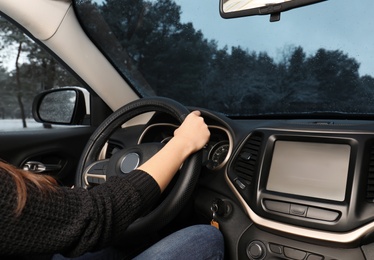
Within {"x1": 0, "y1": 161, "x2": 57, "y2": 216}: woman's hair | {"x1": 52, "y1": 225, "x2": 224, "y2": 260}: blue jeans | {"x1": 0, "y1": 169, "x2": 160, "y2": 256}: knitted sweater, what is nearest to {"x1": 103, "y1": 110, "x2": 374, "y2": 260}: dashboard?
{"x1": 52, "y1": 225, "x2": 224, "y2": 260}: blue jeans

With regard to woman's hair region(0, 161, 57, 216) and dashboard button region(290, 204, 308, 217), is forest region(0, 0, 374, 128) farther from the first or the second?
woman's hair region(0, 161, 57, 216)

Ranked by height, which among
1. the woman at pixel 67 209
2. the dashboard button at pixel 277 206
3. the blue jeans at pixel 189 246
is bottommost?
the blue jeans at pixel 189 246

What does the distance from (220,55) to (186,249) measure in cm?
140

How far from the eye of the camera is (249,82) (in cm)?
239

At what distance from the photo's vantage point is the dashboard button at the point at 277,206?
150cm

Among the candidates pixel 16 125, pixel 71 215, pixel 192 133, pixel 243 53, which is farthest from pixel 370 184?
pixel 16 125

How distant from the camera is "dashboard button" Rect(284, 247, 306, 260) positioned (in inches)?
58.4

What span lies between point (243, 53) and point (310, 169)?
104 centimetres

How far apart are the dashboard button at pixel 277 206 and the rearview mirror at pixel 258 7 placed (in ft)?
2.18

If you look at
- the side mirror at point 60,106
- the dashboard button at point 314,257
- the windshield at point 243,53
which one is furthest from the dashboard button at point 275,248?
the side mirror at point 60,106

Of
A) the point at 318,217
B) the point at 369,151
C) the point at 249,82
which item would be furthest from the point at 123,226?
the point at 249,82

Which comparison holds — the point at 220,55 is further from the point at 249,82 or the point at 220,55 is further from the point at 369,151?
the point at 369,151

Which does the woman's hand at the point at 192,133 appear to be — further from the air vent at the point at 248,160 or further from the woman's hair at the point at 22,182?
the woman's hair at the point at 22,182

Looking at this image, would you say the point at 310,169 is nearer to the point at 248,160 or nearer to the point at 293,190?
the point at 293,190
